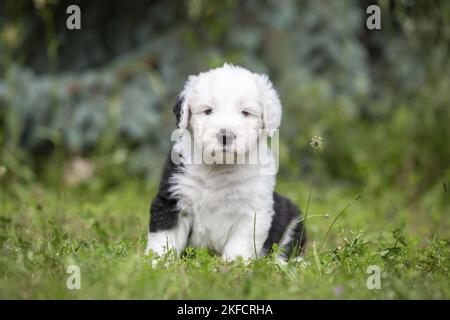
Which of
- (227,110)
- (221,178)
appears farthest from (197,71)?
Answer: (227,110)

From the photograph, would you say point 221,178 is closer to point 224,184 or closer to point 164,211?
point 224,184

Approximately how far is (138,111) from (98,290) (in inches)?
219

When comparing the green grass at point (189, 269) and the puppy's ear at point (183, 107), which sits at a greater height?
the puppy's ear at point (183, 107)

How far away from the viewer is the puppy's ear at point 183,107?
4.64 metres

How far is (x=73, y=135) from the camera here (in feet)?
29.2

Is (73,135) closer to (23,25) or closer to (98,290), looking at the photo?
(23,25)

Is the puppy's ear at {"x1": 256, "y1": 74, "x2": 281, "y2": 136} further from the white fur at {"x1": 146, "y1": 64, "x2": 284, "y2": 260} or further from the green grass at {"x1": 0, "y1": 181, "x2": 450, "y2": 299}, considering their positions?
the green grass at {"x1": 0, "y1": 181, "x2": 450, "y2": 299}

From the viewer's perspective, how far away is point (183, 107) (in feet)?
15.3

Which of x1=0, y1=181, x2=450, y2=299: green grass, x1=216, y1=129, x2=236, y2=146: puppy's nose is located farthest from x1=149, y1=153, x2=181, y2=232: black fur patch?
x1=216, y1=129, x2=236, y2=146: puppy's nose

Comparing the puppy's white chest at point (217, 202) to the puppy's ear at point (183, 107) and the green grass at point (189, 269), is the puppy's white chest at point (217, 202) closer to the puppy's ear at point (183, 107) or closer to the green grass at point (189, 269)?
the green grass at point (189, 269)

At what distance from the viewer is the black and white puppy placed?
4457 mm

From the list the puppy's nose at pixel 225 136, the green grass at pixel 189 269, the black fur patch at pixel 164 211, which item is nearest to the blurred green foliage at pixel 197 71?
the green grass at pixel 189 269

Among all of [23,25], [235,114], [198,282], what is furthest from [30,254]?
[23,25]

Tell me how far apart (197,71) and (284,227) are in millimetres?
4329
